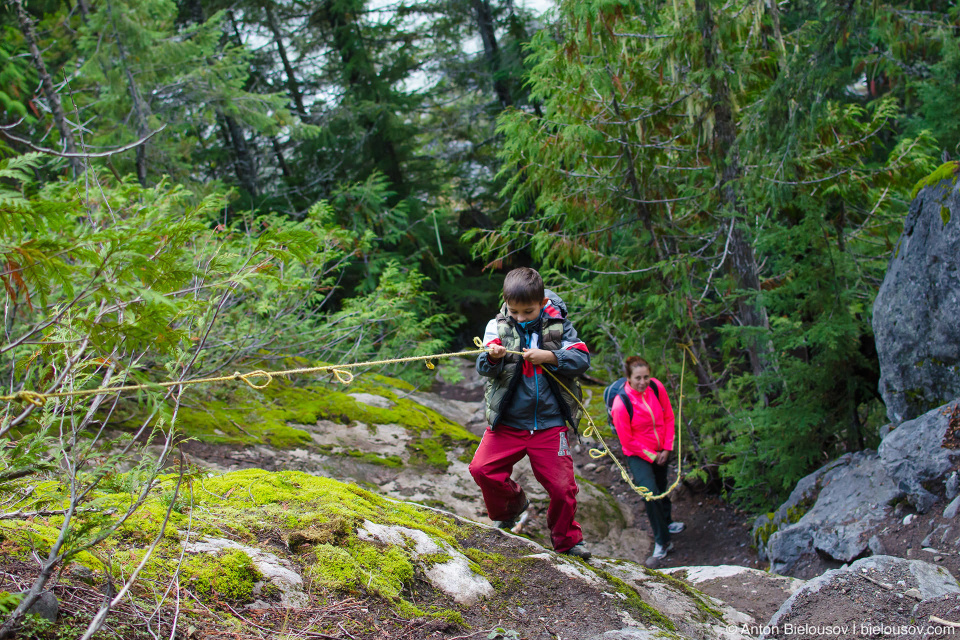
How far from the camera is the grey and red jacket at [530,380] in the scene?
417 cm

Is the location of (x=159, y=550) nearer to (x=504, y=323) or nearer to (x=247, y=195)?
(x=504, y=323)

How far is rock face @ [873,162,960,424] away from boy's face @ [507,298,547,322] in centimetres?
373

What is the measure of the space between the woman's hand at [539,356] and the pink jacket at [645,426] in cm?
286

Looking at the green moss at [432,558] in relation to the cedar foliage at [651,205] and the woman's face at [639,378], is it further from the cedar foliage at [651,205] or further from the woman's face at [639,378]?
the woman's face at [639,378]

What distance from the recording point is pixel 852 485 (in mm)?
5707

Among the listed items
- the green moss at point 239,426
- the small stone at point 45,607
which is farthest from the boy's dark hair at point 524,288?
the green moss at point 239,426

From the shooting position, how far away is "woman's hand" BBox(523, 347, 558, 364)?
3.82 metres

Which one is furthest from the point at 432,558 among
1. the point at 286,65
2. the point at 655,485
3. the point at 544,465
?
the point at 286,65

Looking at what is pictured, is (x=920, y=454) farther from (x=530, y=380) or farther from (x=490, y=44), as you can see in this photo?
(x=490, y=44)

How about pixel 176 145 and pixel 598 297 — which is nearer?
pixel 598 297

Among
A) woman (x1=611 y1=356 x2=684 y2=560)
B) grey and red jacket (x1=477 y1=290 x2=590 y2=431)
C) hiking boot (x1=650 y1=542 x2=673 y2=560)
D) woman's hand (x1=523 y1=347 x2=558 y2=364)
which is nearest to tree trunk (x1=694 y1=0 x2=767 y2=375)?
woman (x1=611 y1=356 x2=684 y2=560)

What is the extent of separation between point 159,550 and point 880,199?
308 inches

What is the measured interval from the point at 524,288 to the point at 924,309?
395 cm

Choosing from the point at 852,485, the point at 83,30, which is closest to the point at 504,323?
the point at 852,485
